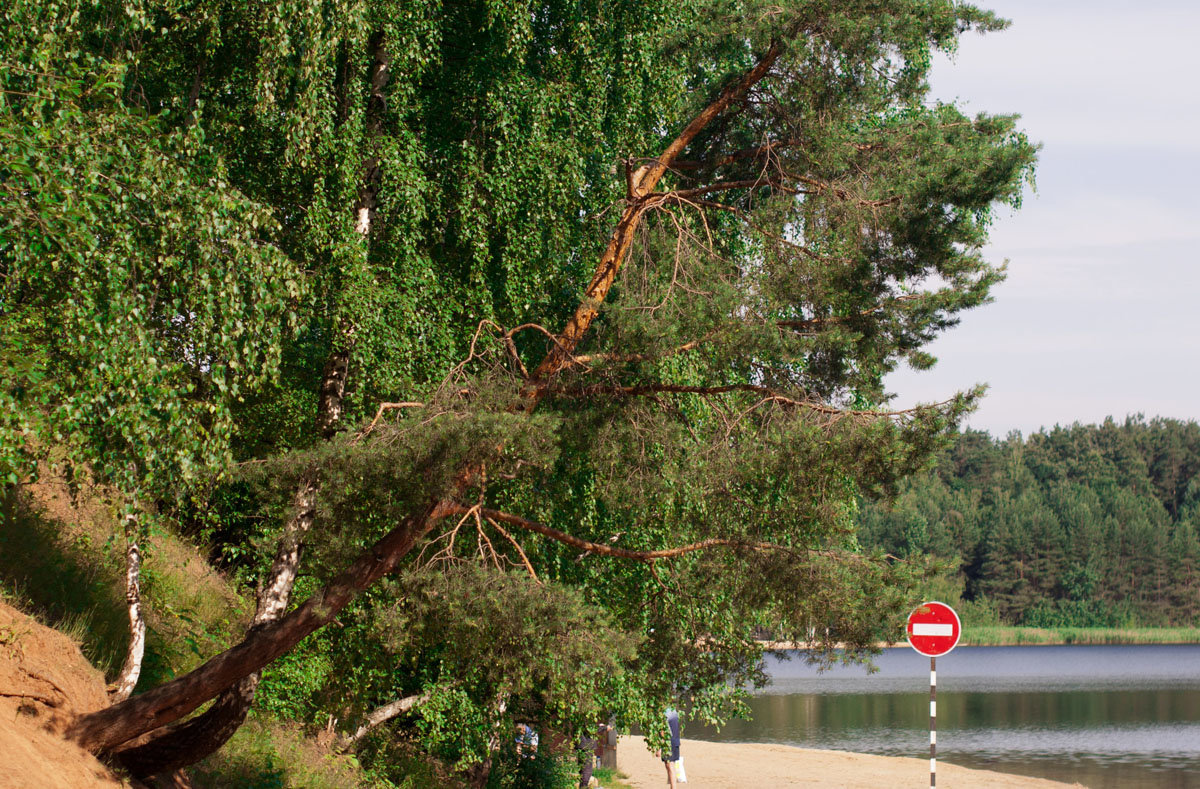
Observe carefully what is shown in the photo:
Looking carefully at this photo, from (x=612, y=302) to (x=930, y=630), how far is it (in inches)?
223

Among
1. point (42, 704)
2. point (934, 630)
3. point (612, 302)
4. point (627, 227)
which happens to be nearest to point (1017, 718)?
point (934, 630)

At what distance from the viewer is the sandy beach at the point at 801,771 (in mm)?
19219

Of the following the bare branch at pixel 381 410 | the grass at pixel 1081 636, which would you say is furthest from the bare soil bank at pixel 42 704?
the grass at pixel 1081 636

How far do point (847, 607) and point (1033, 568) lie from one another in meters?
90.1

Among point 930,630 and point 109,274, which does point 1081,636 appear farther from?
point 109,274

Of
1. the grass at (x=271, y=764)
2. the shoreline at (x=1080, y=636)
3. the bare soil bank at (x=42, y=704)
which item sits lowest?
the shoreline at (x=1080, y=636)

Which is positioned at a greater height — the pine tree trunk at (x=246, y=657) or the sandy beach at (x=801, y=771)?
the pine tree trunk at (x=246, y=657)

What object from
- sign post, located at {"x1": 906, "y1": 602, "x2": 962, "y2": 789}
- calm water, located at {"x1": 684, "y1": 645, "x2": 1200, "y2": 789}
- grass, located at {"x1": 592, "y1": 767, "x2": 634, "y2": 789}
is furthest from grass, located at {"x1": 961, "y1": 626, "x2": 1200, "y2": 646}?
sign post, located at {"x1": 906, "y1": 602, "x2": 962, "y2": 789}

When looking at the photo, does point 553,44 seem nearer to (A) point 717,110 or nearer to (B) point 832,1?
(A) point 717,110

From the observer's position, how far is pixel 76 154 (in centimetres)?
552

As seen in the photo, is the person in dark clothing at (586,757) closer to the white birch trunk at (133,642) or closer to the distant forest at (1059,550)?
the white birch trunk at (133,642)

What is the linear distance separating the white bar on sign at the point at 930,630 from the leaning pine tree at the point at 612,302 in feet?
10.4

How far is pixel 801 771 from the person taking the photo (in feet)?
69.8

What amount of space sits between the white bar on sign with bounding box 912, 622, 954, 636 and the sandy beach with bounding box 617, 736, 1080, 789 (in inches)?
284
